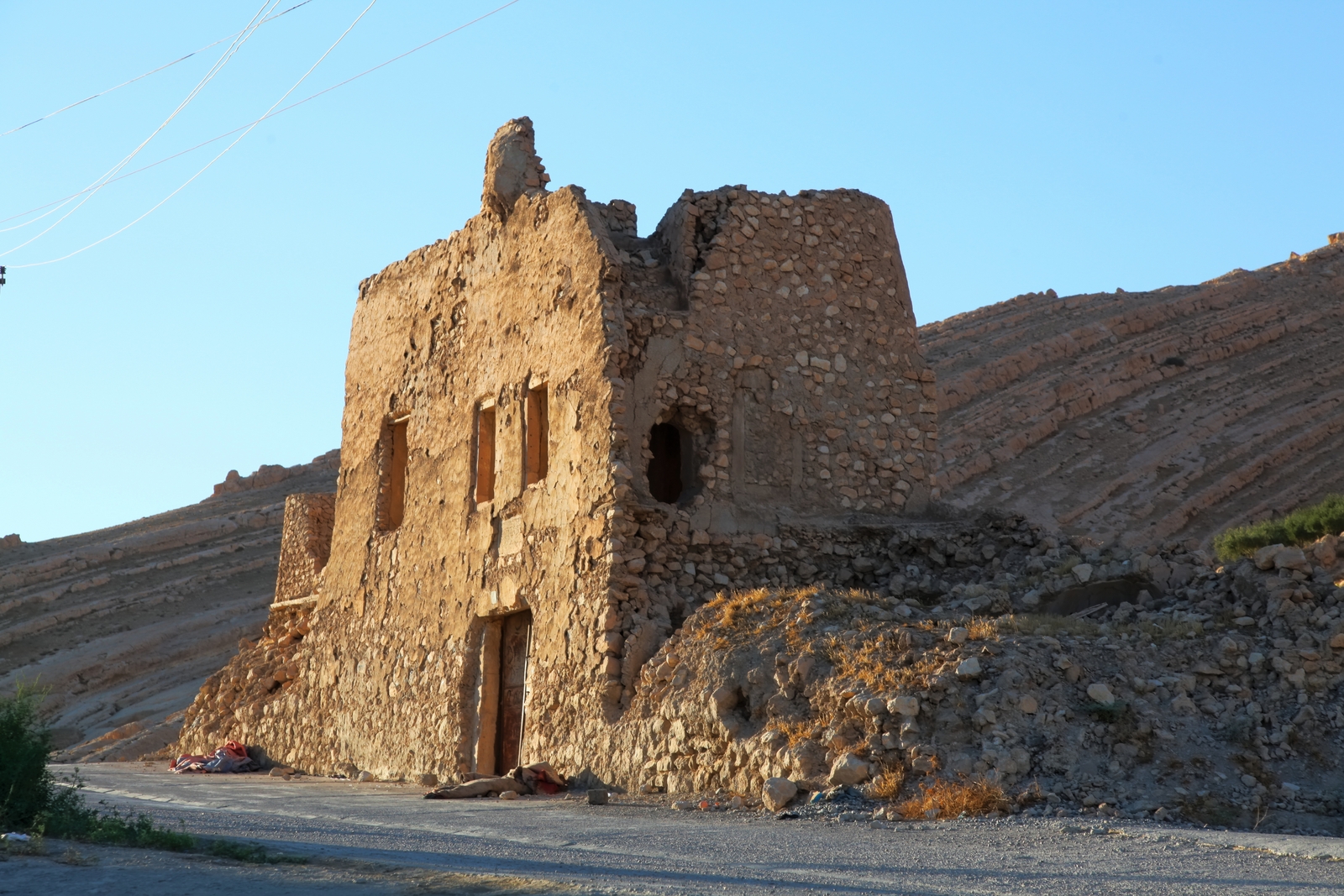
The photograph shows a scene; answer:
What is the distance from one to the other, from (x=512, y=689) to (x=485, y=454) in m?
2.20

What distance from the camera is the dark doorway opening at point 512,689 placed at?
11258 millimetres

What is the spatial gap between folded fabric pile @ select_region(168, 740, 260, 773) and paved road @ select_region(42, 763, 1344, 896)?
604 cm

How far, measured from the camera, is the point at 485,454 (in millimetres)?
12383

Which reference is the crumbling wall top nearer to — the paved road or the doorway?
the doorway

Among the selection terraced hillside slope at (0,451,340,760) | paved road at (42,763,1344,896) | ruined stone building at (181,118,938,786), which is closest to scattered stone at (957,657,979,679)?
paved road at (42,763,1344,896)

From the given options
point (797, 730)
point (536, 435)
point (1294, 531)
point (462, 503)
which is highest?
point (1294, 531)

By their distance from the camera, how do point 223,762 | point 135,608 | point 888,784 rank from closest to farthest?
1. point 888,784
2. point 223,762
3. point 135,608

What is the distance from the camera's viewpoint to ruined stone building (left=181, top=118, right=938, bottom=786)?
34.2 ft

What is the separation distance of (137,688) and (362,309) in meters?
14.5

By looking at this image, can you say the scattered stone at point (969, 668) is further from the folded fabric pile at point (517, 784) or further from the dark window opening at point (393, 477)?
the dark window opening at point (393, 477)

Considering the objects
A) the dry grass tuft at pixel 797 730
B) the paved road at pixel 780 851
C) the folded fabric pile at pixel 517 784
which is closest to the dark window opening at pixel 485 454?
the folded fabric pile at pixel 517 784

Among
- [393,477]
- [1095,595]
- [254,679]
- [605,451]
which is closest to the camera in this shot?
[1095,595]

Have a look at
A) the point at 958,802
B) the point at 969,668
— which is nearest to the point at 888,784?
the point at 958,802

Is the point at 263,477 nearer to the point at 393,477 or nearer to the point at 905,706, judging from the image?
the point at 393,477
